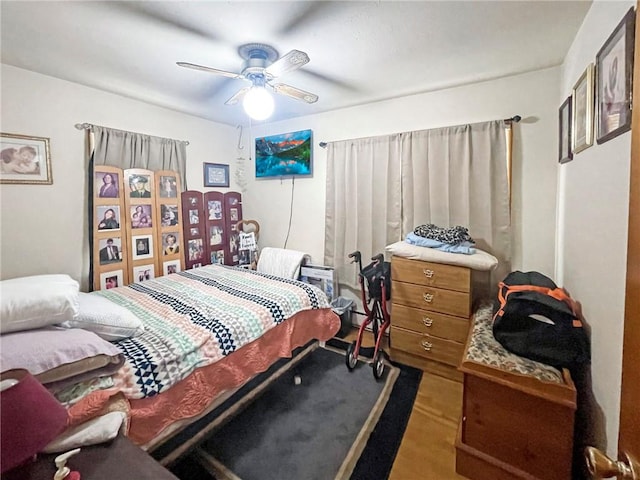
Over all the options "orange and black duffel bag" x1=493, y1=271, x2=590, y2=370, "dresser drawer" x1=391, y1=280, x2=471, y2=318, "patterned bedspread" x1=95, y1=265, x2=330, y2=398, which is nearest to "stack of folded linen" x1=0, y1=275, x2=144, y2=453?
"patterned bedspread" x1=95, y1=265, x2=330, y2=398

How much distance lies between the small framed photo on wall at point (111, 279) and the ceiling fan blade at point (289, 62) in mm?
2292

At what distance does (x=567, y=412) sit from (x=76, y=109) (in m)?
3.93

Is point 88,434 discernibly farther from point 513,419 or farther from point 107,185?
point 107,185

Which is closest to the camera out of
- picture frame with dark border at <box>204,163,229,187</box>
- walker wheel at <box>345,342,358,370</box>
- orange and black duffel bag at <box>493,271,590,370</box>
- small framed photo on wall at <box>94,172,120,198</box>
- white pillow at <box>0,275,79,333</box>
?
white pillow at <box>0,275,79,333</box>

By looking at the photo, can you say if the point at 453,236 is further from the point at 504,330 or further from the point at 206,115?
the point at 206,115

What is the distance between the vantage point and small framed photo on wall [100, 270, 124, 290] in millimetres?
2592

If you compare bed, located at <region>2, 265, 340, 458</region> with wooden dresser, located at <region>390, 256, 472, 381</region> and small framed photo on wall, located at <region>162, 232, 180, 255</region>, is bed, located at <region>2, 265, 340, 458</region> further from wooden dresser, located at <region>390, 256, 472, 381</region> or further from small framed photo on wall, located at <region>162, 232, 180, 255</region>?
wooden dresser, located at <region>390, 256, 472, 381</region>

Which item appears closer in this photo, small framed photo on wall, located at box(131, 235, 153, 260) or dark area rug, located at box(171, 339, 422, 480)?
dark area rug, located at box(171, 339, 422, 480)

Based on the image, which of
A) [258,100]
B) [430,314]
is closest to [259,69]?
[258,100]

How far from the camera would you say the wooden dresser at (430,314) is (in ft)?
7.27

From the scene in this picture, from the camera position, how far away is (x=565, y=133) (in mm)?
1948

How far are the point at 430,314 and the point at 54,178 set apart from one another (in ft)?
11.0

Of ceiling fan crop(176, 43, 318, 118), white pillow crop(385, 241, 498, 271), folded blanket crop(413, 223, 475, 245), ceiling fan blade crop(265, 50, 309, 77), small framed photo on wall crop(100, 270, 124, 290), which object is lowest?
small framed photo on wall crop(100, 270, 124, 290)

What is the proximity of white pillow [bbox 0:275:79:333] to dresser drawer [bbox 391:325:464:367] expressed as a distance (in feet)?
7.33
